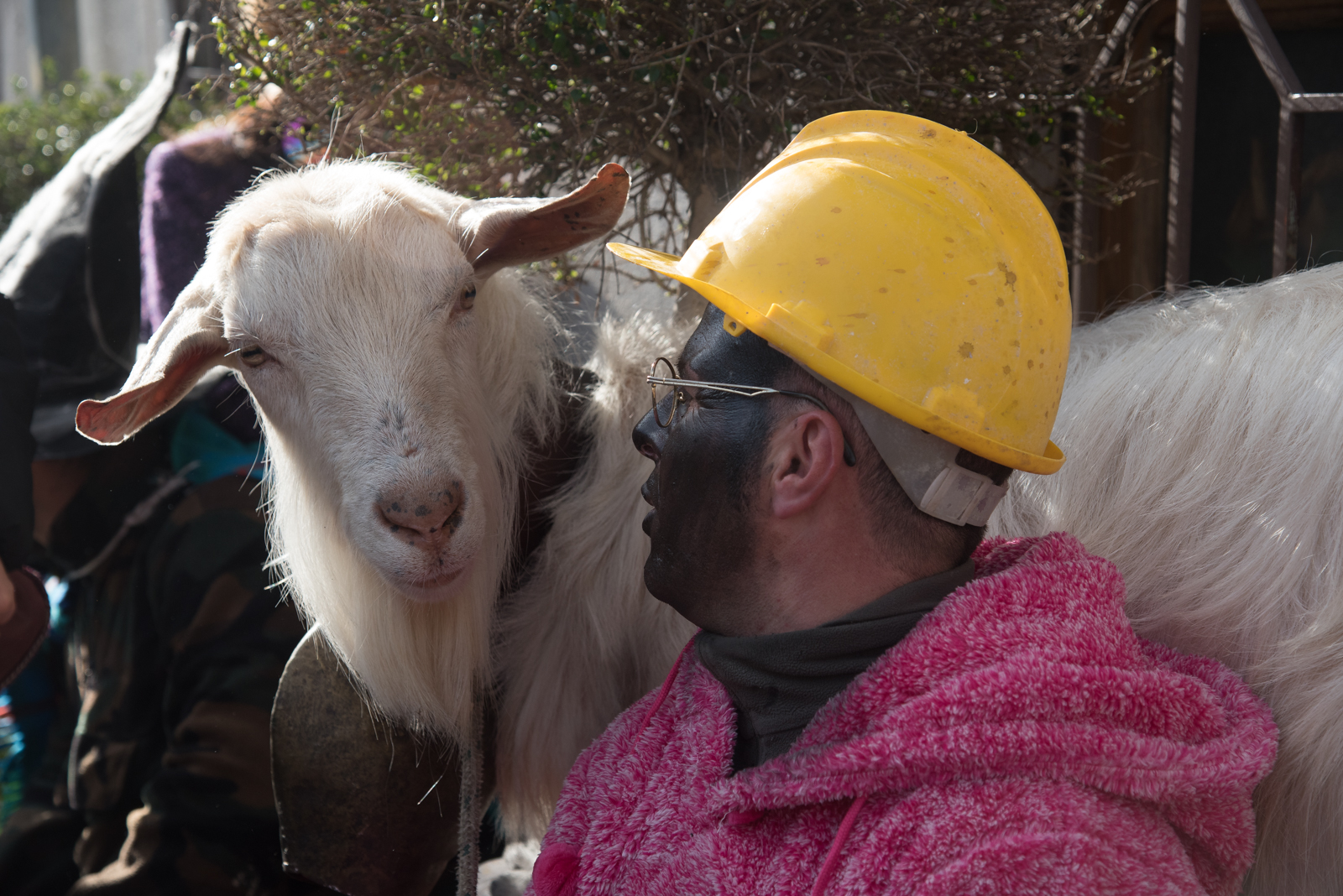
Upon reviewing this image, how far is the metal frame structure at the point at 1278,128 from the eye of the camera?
180 cm

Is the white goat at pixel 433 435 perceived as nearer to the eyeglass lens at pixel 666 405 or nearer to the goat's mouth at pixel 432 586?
the goat's mouth at pixel 432 586

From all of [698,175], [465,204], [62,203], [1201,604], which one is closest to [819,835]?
[1201,604]

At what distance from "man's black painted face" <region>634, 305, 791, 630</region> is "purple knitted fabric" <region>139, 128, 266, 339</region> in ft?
7.04

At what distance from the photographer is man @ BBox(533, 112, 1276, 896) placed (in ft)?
3.20

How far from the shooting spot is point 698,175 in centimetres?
192

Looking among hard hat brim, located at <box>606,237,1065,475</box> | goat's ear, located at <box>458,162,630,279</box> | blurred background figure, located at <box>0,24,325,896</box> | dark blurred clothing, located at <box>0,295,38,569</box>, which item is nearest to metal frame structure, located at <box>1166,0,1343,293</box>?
hard hat brim, located at <box>606,237,1065,475</box>

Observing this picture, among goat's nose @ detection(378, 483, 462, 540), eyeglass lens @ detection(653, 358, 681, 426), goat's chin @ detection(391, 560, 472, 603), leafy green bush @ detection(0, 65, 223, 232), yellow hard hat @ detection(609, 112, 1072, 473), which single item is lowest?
leafy green bush @ detection(0, 65, 223, 232)

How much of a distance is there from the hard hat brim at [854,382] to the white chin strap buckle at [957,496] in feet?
0.10

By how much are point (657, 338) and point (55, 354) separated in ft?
5.52

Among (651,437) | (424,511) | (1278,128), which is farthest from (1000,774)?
(1278,128)

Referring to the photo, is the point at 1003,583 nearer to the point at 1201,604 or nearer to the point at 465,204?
the point at 1201,604

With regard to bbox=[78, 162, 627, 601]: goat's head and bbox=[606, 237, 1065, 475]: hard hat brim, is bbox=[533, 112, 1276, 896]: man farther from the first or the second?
bbox=[78, 162, 627, 601]: goat's head

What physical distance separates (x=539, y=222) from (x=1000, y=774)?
1086 millimetres

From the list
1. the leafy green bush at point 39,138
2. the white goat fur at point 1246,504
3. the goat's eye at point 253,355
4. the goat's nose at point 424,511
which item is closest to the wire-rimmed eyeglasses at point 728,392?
the goat's nose at point 424,511
